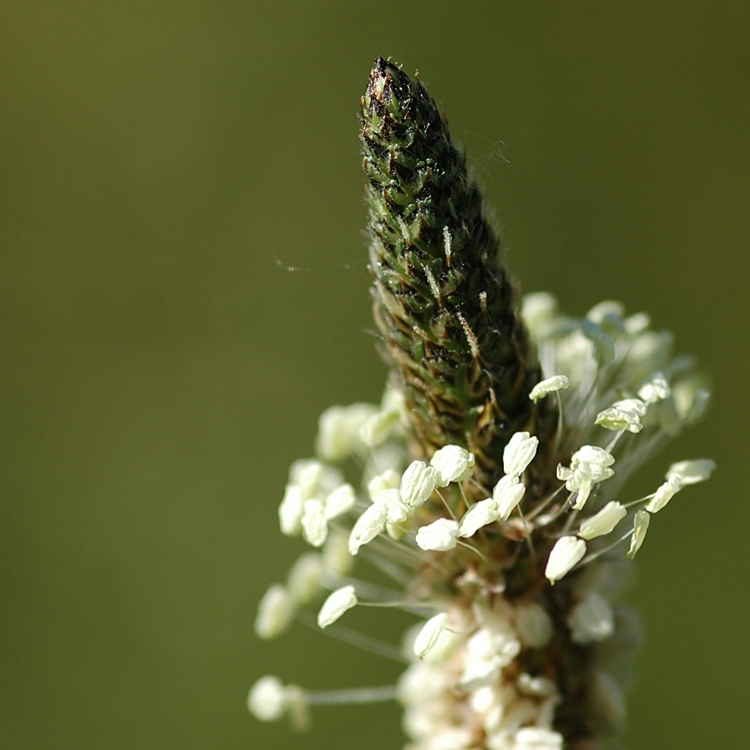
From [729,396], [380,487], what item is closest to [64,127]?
[729,396]

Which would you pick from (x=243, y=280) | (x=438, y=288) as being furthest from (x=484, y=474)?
(x=243, y=280)

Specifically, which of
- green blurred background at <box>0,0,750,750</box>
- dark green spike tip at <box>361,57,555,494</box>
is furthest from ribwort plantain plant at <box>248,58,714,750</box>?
green blurred background at <box>0,0,750,750</box>

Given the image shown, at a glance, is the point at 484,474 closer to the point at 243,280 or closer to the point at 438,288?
the point at 438,288

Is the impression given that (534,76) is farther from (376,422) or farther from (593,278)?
(376,422)

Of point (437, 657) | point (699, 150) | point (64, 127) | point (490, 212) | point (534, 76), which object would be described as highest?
point (64, 127)

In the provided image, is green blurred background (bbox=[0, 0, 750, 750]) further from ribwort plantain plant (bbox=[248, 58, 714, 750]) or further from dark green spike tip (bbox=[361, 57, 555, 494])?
dark green spike tip (bbox=[361, 57, 555, 494])

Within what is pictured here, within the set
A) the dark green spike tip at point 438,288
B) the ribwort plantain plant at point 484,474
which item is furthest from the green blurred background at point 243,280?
the dark green spike tip at point 438,288

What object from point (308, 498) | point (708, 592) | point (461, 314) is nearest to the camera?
point (461, 314)
